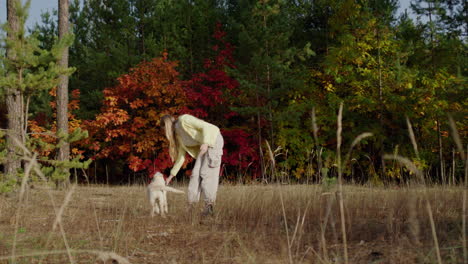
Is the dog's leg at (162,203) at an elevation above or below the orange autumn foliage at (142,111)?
below

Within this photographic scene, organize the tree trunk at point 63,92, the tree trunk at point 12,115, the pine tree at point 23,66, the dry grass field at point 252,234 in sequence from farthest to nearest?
the tree trunk at point 63,92, the tree trunk at point 12,115, the pine tree at point 23,66, the dry grass field at point 252,234

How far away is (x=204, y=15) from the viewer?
18750 mm

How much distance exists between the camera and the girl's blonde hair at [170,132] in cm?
582

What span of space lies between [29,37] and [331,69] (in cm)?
1123

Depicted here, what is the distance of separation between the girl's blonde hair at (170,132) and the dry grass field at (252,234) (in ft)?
2.92

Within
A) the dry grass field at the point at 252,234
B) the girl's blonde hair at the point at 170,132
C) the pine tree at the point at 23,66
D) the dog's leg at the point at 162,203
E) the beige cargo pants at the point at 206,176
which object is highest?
the pine tree at the point at 23,66

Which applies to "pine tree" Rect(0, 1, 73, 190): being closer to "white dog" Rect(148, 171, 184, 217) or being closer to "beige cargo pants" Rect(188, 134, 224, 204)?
"white dog" Rect(148, 171, 184, 217)

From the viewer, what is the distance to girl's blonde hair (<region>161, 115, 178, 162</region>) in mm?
5820

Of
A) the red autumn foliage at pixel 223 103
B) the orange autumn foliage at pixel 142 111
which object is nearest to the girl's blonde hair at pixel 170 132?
the red autumn foliage at pixel 223 103

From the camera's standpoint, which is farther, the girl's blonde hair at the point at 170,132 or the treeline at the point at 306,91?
the treeline at the point at 306,91

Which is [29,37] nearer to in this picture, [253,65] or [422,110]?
[253,65]

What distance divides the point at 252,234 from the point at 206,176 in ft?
5.30

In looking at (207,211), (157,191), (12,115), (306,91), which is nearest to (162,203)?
(157,191)

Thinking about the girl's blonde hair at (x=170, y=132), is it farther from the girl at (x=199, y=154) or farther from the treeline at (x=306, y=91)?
the treeline at (x=306, y=91)
